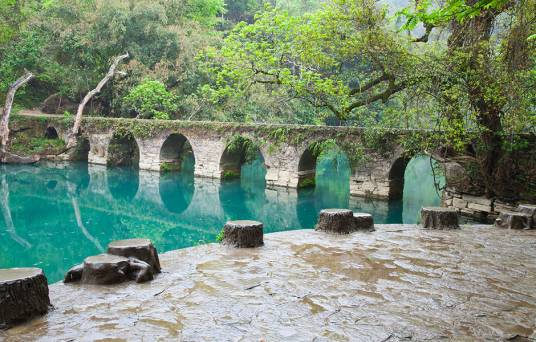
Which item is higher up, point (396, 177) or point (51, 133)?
point (51, 133)

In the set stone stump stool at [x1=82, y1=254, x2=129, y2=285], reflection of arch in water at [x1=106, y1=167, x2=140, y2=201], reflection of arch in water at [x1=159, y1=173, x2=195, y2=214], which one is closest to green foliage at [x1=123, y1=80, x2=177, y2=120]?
reflection of arch in water at [x1=106, y1=167, x2=140, y2=201]

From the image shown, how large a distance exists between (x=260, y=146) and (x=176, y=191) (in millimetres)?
3826

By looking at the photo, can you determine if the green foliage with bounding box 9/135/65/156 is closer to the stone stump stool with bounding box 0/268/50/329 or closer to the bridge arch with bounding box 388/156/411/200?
the bridge arch with bounding box 388/156/411/200

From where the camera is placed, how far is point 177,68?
26.2 m

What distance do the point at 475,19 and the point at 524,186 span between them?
3872 millimetres

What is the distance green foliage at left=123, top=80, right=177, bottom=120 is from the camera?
79.5ft

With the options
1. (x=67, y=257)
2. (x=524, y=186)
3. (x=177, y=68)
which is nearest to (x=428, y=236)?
(x=524, y=186)

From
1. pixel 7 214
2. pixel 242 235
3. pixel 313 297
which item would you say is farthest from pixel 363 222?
pixel 7 214

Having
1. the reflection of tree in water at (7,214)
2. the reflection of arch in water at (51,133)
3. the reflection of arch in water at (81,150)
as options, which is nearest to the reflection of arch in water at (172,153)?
the reflection of arch in water at (81,150)

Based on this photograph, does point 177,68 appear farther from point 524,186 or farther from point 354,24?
point 524,186

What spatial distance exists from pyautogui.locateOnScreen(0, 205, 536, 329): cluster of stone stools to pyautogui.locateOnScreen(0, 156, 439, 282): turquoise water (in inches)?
198

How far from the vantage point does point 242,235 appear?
17.0 ft

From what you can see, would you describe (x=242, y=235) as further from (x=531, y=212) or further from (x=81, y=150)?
(x=81, y=150)

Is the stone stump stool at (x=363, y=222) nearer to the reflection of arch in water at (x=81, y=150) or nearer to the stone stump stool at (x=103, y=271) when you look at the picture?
the stone stump stool at (x=103, y=271)
